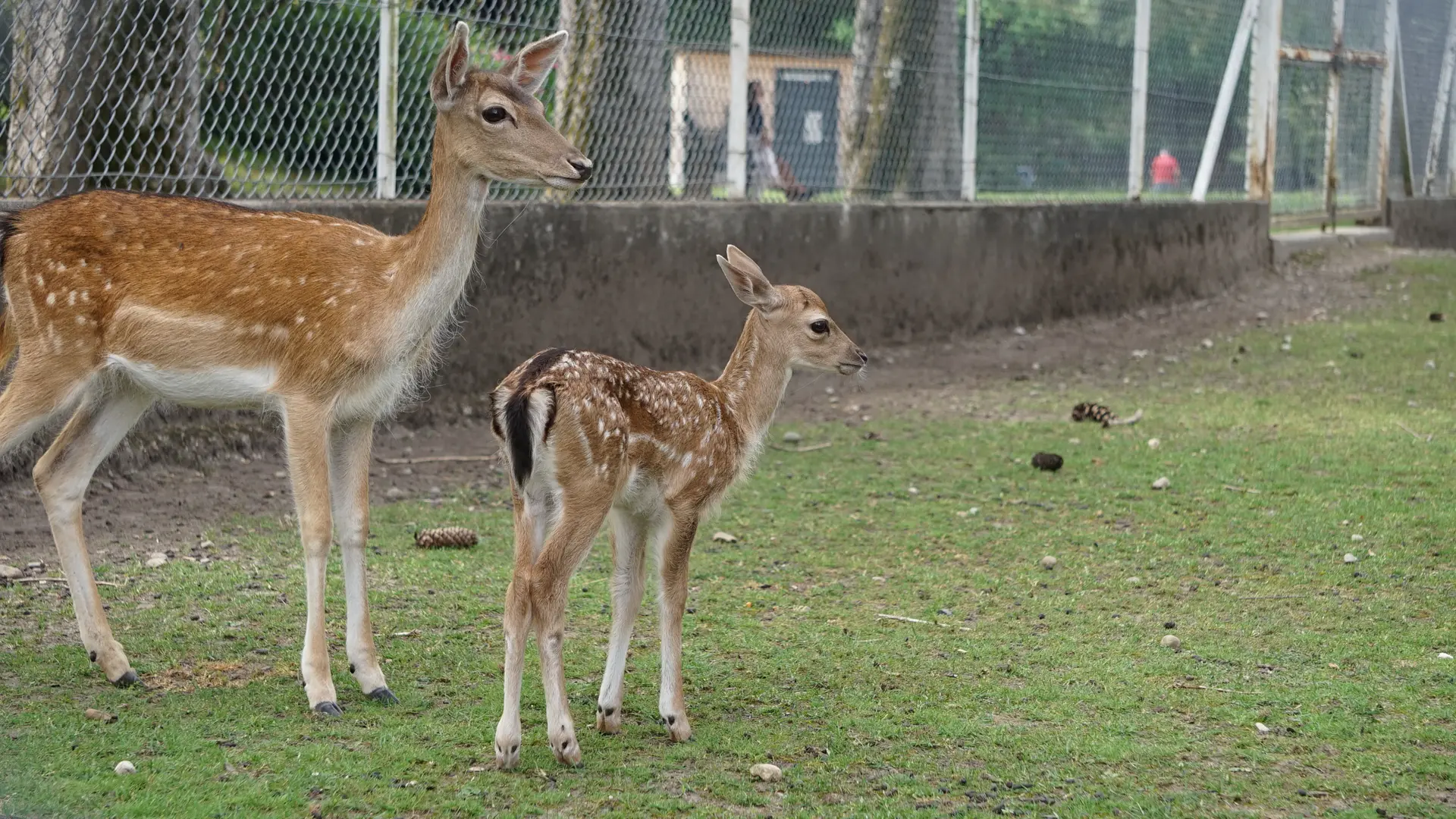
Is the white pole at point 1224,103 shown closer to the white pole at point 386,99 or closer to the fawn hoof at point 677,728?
the white pole at point 386,99

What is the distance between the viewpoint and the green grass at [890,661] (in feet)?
12.5

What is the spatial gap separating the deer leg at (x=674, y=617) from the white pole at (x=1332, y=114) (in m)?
14.8

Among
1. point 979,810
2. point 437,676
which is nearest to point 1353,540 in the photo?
point 979,810

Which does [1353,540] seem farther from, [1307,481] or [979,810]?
[979,810]

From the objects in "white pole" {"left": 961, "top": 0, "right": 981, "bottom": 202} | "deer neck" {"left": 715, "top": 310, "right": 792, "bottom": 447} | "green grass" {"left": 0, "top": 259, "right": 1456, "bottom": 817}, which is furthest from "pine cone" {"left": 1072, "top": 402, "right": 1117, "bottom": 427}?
"deer neck" {"left": 715, "top": 310, "right": 792, "bottom": 447}

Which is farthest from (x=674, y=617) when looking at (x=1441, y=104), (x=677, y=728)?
(x=1441, y=104)

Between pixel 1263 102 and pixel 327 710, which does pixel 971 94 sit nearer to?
pixel 1263 102

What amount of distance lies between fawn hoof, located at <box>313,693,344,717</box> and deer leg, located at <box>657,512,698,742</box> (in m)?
0.88

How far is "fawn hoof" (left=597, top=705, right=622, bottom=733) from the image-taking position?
13.9 feet

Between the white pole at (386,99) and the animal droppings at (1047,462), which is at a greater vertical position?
the white pole at (386,99)

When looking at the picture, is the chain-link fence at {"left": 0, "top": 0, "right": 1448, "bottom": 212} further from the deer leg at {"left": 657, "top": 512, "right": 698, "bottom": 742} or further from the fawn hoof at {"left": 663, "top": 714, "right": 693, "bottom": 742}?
A: the fawn hoof at {"left": 663, "top": 714, "right": 693, "bottom": 742}

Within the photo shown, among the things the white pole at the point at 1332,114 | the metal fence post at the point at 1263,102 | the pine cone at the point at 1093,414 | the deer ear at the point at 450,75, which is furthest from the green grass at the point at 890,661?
the white pole at the point at 1332,114

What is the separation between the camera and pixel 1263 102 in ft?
51.3

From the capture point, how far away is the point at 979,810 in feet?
12.1
